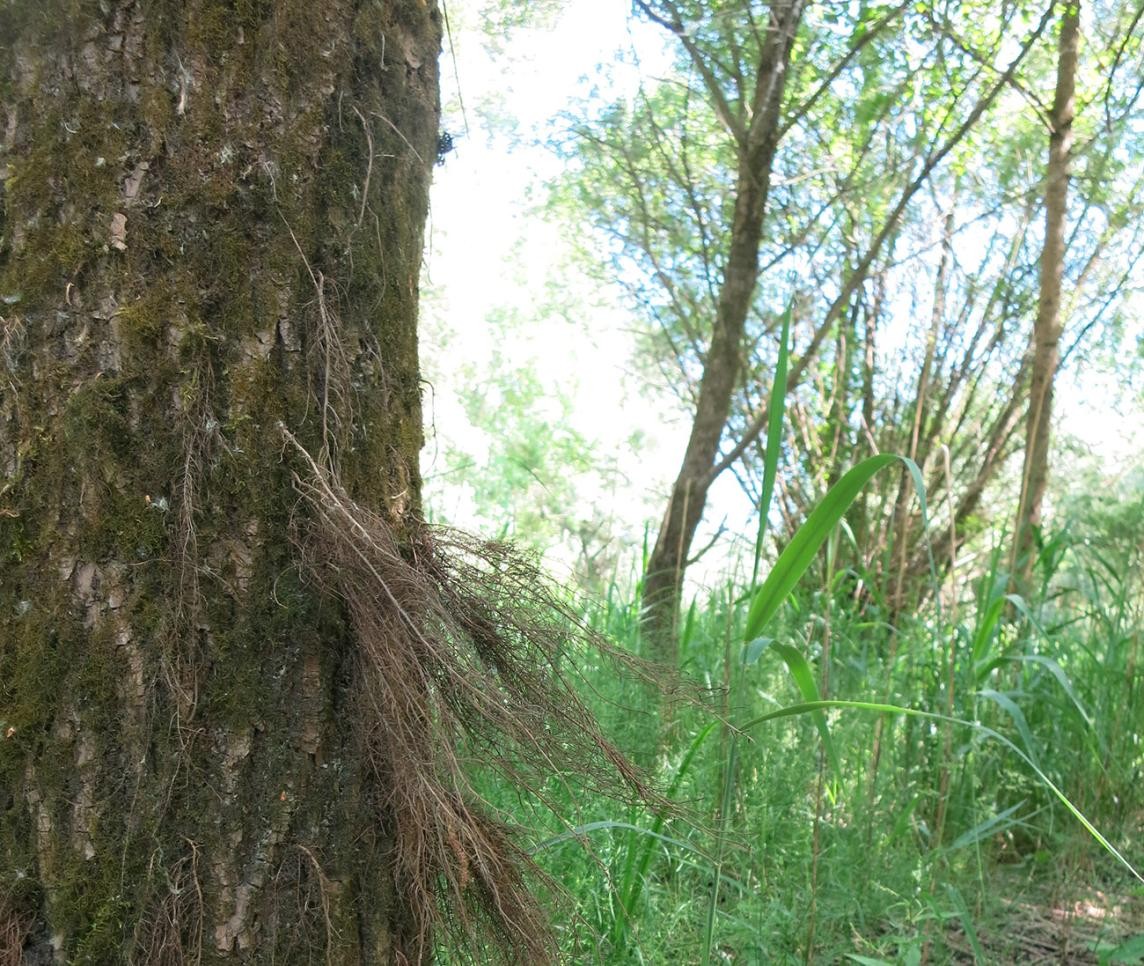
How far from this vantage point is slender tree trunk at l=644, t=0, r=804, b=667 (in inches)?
162

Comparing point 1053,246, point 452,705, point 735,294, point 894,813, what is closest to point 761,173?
point 735,294

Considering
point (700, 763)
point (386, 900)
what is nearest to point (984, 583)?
point (700, 763)

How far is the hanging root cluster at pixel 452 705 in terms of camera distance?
1115 millimetres

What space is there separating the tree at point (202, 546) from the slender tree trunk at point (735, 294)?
287 cm

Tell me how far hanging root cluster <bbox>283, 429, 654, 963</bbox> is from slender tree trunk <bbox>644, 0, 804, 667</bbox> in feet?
8.87

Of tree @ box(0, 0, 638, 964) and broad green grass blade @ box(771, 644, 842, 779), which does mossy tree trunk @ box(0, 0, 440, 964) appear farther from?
broad green grass blade @ box(771, 644, 842, 779)

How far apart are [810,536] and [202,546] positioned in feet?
2.42

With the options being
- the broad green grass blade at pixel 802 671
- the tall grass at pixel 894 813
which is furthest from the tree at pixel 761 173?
the broad green grass blade at pixel 802 671

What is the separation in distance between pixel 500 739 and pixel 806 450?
16.0 ft

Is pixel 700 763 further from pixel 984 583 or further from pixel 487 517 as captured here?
pixel 487 517

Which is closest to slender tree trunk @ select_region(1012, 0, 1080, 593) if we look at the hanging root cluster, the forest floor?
the forest floor

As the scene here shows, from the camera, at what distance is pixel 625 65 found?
4738 millimetres

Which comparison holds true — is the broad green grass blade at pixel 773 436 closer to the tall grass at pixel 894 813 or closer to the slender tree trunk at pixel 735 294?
the tall grass at pixel 894 813

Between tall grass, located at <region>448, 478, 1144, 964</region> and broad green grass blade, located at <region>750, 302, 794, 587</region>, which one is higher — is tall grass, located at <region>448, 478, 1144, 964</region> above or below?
below
